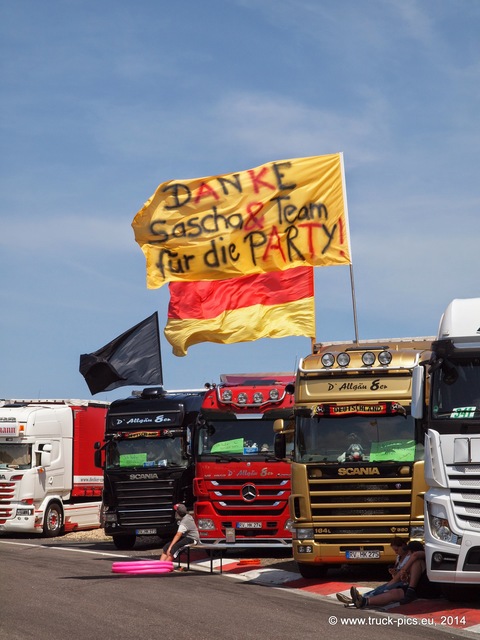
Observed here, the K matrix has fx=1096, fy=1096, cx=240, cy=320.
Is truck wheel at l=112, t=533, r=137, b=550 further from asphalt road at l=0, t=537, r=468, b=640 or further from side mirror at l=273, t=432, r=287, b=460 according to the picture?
side mirror at l=273, t=432, r=287, b=460

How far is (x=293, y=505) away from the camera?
17875mm

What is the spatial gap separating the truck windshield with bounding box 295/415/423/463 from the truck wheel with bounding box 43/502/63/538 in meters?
14.7

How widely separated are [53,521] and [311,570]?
14596 mm

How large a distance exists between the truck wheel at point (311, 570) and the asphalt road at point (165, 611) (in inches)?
37.8

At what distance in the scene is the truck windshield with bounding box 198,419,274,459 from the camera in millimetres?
21875

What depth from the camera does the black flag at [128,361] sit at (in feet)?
90.3

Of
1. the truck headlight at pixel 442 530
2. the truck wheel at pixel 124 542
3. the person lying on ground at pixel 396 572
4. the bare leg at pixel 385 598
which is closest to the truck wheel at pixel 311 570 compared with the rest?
the person lying on ground at pixel 396 572

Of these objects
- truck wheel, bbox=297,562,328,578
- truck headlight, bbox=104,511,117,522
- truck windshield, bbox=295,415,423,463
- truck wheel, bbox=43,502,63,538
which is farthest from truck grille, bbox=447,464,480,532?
truck wheel, bbox=43,502,63,538

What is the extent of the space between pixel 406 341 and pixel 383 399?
4.38 m

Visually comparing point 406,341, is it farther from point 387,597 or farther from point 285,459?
point 387,597

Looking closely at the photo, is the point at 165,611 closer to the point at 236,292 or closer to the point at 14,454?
the point at 236,292

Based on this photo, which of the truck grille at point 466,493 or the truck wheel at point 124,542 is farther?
the truck wheel at point 124,542

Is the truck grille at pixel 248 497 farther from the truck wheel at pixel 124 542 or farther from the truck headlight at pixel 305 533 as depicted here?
the truck wheel at pixel 124 542

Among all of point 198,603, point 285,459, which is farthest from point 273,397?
point 198,603
